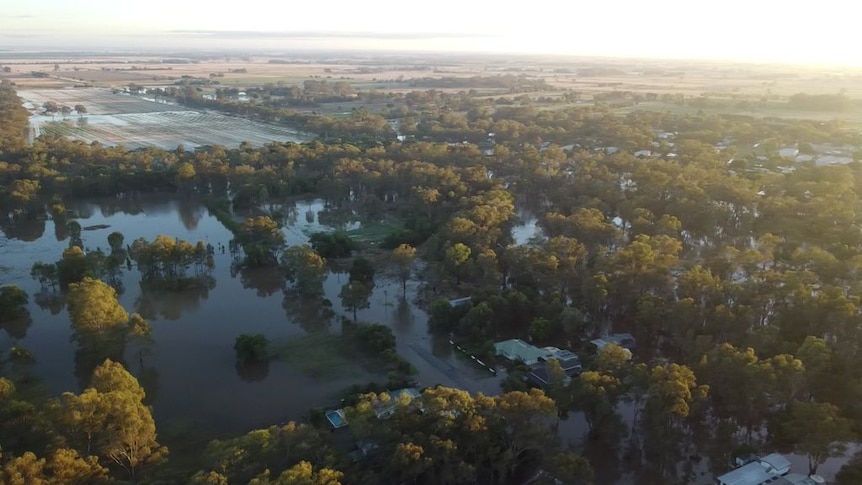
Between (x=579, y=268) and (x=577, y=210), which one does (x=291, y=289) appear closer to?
(x=579, y=268)

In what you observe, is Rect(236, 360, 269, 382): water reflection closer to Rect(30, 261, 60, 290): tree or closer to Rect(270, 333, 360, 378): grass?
Rect(270, 333, 360, 378): grass

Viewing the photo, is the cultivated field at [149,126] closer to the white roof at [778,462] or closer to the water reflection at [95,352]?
the water reflection at [95,352]

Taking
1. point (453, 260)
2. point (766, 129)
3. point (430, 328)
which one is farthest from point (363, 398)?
point (766, 129)

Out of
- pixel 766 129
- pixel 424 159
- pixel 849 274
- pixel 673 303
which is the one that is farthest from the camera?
pixel 766 129

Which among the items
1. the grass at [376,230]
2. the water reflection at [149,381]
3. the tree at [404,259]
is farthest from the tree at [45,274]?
the tree at [404,259]

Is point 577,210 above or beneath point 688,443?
above

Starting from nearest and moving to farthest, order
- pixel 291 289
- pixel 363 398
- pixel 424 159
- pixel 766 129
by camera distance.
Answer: pixel 363 398
pixel 291 289
pixel 424 159
pixel 766 129

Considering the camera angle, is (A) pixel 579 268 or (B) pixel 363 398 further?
(A) pixel 579 268
